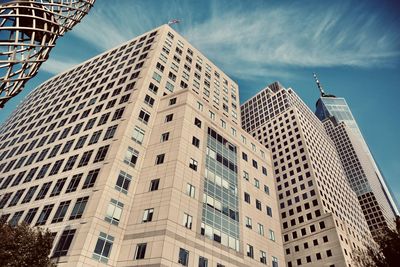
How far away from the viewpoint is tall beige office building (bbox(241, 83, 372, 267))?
225 ft

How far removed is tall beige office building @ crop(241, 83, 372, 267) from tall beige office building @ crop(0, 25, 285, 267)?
31462 mm

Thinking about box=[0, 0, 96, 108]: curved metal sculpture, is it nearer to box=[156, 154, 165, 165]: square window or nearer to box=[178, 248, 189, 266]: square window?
box=[178, 248, 189, 266]: square window

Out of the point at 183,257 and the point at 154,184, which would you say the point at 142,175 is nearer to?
the point at 154,184

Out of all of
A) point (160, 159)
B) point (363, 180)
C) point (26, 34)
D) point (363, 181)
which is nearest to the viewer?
point (26, 34)

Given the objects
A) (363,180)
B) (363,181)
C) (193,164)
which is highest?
(363,180)

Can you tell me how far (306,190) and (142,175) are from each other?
201ft

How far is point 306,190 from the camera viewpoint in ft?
266

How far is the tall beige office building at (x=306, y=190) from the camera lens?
2702 inches

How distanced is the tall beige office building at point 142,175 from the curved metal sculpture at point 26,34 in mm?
22692

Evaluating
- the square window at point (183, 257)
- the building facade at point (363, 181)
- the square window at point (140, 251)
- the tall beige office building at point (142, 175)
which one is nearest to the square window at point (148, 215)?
the tall beige office building at point (142, 175)

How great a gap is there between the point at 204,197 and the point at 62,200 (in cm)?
1816

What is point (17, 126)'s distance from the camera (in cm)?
6106

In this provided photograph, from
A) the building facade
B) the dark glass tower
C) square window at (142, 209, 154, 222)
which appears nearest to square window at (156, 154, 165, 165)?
square window at (142, 209, 154, 222)

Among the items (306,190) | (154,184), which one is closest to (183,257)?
(154,184)
